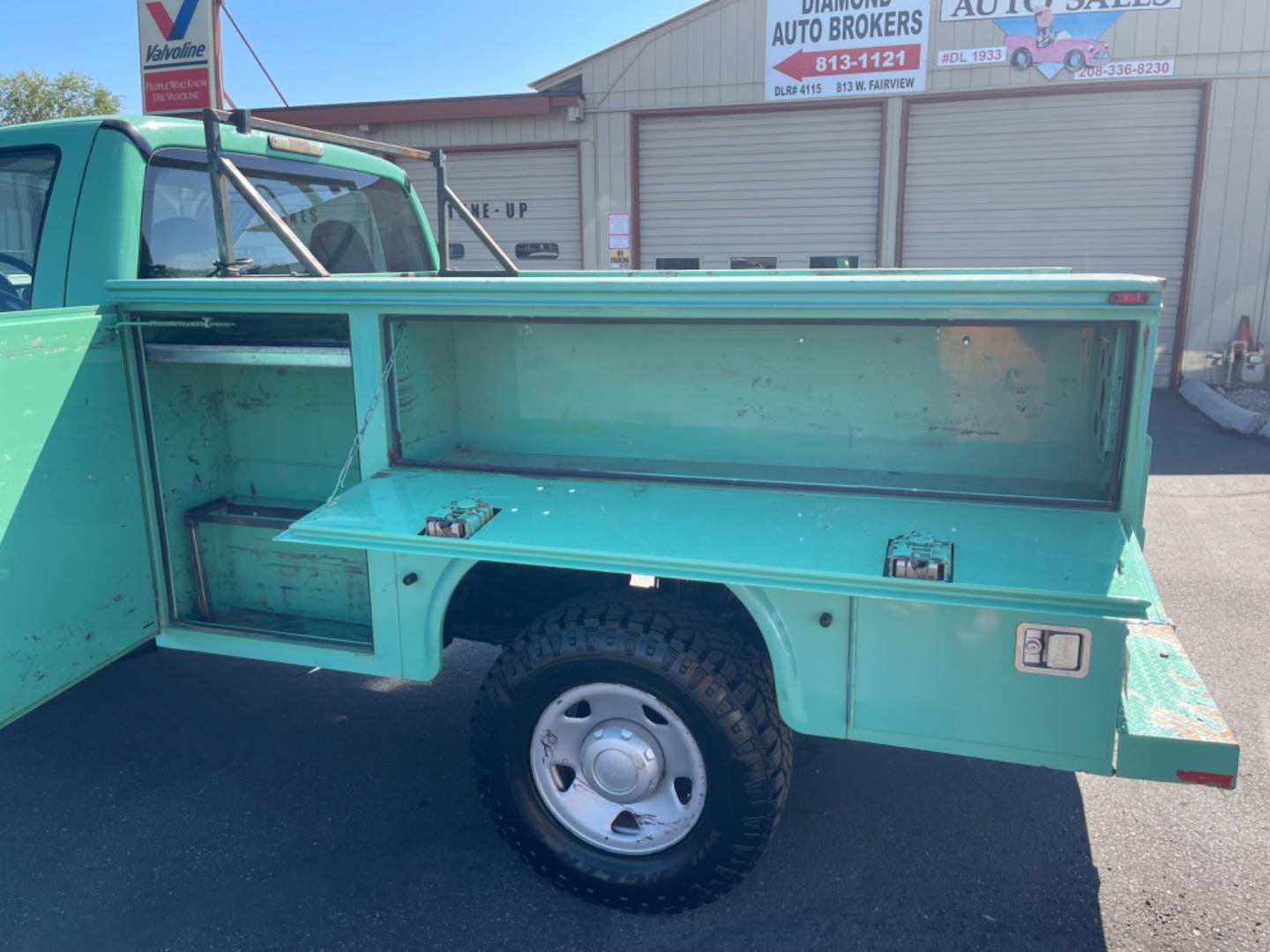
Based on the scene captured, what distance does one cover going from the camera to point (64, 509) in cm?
296

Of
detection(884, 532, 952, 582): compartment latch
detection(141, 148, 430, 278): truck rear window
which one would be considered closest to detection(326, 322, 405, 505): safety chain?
detection(141, 148, 430, 278): truck rear window

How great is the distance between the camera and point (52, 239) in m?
Result: 3.36

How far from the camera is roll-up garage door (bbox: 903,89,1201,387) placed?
11555 millimetres

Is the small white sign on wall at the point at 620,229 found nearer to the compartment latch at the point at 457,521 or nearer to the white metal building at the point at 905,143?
the white metal building at the point at 905,143

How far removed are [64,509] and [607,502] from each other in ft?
5.40

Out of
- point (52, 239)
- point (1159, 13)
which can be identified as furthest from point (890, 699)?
point (1159, 13)

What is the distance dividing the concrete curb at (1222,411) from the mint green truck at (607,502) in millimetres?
7997

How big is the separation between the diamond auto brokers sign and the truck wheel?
35.8 feet

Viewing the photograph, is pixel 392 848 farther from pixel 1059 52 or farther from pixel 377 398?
pixel 1059 52

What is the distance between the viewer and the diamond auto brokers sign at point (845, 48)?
463 inches

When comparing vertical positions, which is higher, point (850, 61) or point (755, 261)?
point (850, 61)

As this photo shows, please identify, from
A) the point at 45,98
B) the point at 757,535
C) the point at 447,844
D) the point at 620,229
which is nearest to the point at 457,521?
the point at 757,535

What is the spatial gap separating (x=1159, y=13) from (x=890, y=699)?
11.6 metres

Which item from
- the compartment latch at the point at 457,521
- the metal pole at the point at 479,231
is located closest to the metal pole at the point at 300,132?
the metal pole at the point at 479,231
